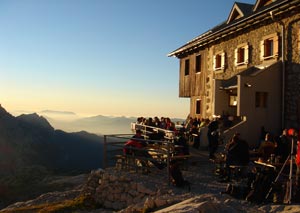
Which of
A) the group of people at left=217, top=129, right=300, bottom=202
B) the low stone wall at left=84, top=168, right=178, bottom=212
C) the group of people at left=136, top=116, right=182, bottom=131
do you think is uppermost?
the group of people at left=136, top=116, right=182, bottom=131

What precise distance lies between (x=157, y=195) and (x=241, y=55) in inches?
471

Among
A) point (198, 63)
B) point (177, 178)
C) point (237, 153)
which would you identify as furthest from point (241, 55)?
point (177, 178)

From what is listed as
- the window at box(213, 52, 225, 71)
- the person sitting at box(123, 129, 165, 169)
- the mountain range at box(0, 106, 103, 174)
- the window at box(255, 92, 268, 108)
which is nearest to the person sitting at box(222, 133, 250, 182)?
the person sitting at box(123, 129, 165, 169)

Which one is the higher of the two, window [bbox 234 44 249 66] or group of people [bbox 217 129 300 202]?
window [bbox 234 44 249 66]

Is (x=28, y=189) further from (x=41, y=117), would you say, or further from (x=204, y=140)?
(x=41, y=117)

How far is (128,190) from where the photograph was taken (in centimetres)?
1194

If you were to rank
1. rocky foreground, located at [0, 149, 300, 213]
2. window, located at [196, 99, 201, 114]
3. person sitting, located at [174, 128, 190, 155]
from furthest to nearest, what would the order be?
window, located at [196, 99, 201, 114]
person sitting, located at [174, 128, 190, 155]
rocky foreground, located at [0, 149, 300, 213]

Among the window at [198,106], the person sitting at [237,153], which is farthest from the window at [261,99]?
the window at [198,106]

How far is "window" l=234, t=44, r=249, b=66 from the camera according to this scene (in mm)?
19344

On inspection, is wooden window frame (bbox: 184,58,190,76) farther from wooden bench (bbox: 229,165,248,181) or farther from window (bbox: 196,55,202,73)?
wooden bench (bbox: 229,165,248,181)

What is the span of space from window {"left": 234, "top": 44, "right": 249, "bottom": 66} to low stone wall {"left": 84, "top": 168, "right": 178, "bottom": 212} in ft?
31.0

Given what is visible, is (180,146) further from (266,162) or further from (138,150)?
(266,162)

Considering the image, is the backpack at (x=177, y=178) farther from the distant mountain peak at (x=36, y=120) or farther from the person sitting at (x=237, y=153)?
the distant mountain peak at (x=36, y=120)

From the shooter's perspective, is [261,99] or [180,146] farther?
[261,99]
